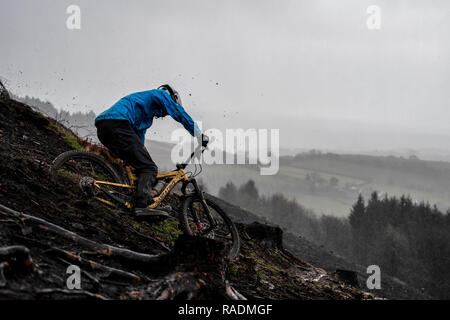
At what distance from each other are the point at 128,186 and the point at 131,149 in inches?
25.0

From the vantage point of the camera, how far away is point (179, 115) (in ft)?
19.1

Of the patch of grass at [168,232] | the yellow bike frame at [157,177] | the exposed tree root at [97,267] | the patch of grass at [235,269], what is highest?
the yellow bike frame at [157,177]

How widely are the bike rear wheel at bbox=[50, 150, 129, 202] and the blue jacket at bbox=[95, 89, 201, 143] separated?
2.45 feet

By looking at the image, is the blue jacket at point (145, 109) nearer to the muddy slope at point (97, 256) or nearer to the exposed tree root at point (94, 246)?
the muddy slope at point (97, 256)

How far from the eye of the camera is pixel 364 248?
83062mm

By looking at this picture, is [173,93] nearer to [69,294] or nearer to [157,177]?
[157,177]

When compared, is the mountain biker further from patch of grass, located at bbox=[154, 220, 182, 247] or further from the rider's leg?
patch of grass, located at bbox=[154, 220, 182, 247]

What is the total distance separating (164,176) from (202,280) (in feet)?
10.0

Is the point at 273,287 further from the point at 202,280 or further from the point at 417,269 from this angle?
the point at 417,269

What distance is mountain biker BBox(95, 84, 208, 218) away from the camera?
567 centimetres

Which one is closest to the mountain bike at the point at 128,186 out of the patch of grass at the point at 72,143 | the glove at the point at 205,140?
the glove at the point at 205,140

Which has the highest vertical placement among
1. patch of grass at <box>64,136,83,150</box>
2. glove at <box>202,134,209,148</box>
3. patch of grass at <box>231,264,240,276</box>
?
glove at <box>202,134,209,148</box>

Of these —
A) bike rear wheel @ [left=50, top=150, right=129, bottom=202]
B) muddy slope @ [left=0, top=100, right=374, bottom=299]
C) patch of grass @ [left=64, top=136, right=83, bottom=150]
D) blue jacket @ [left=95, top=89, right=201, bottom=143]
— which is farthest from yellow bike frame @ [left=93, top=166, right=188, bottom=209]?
patch of grass @ [left=64, top=136, right=83, bottom=150]

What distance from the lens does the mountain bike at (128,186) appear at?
5812 mm
